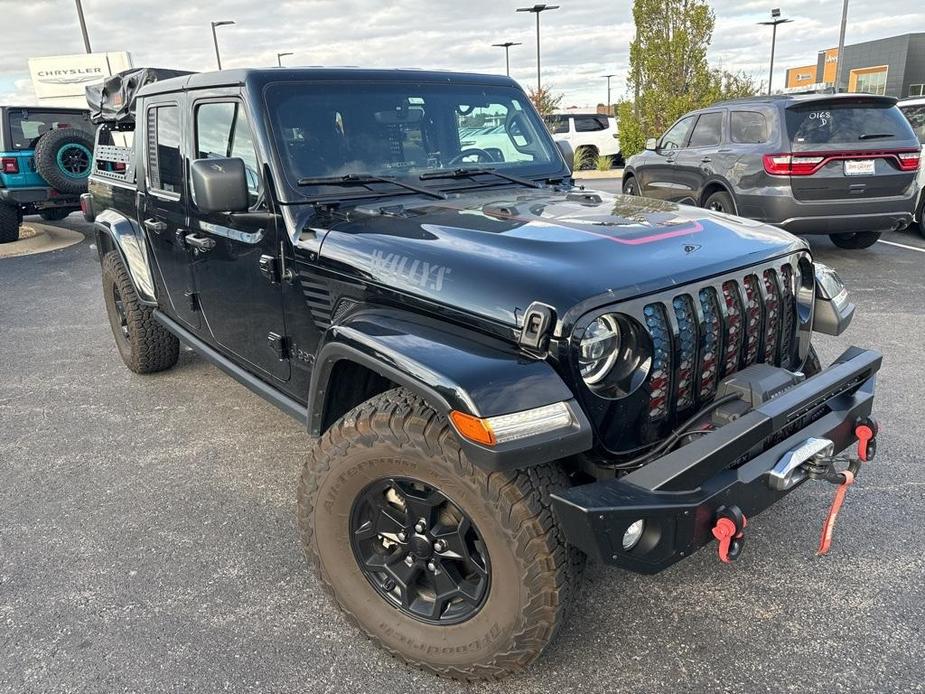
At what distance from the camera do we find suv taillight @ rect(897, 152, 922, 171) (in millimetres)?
7063

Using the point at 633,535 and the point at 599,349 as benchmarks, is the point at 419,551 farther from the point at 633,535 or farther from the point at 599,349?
the point at 599,349

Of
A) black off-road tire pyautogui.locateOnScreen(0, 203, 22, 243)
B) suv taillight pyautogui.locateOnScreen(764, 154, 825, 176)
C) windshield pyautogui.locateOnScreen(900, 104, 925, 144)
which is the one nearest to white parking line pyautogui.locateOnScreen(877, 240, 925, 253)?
windshield pyautogui.locateOnScreen(900, 104, 925, 144)

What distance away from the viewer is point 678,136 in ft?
30.2

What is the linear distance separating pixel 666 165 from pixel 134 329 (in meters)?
6.87

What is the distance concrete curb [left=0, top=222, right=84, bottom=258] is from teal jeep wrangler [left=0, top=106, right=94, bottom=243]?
281 mm

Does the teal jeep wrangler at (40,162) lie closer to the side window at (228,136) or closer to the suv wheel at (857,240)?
the side window at (228,136)

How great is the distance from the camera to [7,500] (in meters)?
3.42

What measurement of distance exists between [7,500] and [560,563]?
113 inches

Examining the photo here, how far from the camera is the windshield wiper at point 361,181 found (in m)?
2.88

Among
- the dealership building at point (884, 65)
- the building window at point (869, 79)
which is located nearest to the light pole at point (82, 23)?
A: the dealership building at point (884, 65)

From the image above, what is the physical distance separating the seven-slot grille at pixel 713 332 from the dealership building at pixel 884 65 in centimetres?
4260

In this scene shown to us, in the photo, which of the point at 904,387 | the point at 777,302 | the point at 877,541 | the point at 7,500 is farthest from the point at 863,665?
the point at 7,500

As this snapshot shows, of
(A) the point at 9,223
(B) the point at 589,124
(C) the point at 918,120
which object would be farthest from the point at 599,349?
(B) the point at 589,124

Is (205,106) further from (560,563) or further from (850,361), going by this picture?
(850,361)
